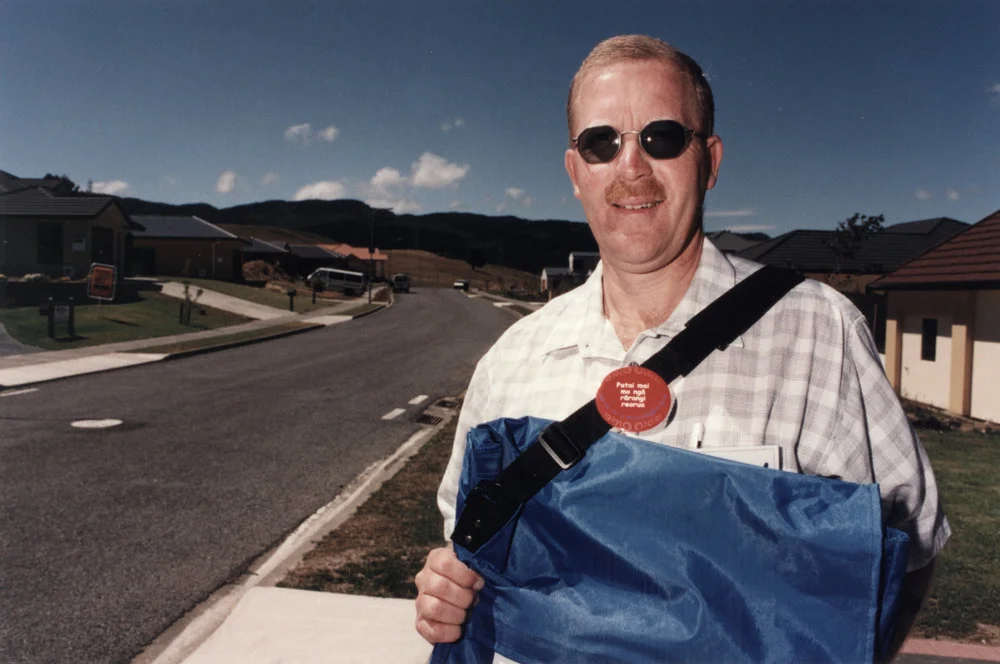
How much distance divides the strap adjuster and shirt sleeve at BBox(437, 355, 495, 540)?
434 mm

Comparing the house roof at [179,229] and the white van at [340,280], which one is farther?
the white van at [340,280]

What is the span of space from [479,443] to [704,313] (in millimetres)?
598

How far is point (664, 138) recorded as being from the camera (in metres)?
2.02

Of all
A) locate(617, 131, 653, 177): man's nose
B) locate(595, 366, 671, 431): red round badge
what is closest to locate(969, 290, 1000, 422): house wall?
locate(617, 131, 653, 177): man's nose

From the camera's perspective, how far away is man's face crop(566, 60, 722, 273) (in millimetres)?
2012

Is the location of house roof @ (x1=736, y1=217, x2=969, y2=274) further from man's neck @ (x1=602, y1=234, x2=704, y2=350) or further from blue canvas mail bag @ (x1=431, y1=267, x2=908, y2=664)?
blue canvas mail bag @ (x1=431, y1=267, x2=908, y2=664)

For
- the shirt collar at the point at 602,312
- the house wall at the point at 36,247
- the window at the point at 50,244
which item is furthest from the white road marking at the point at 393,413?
the window at the point at 50,244

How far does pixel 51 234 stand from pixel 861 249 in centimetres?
3552

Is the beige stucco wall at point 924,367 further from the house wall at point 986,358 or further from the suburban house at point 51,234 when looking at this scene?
the suburban house at point 51,234

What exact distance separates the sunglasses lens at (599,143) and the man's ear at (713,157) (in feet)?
0.85

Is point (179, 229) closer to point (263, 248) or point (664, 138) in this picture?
point (263, 248)

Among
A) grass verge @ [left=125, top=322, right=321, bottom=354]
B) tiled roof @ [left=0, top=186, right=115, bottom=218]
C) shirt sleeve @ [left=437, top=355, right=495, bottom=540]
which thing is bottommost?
grass verge @ [left=125, top=322, right=321, bottom=354]

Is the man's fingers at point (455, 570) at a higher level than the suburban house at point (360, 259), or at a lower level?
lower

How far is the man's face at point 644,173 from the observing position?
2.01 meters
